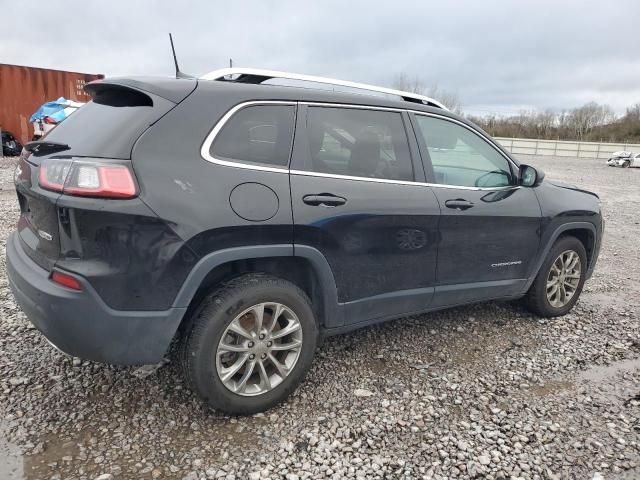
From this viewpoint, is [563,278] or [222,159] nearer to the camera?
[222,159]

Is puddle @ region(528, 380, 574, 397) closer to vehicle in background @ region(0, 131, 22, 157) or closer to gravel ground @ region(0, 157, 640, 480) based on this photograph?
gravel ground @ region(0, 157, 640, 480)

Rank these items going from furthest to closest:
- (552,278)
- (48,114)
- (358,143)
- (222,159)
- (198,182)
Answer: (48,114) → (552,278) → (358,143) → (222,159) → (198,182)

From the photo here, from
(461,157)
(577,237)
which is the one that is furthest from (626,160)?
(461,157)

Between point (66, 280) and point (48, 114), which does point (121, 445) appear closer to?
point (66, 280)

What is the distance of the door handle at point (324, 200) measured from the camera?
2.63 metres

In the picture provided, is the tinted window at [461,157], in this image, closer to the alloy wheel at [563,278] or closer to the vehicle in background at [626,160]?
the alloy wheel at [563,278]

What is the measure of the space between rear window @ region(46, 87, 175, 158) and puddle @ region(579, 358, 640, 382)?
319 centimetres

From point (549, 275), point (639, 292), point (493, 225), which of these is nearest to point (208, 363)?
point (493, 225)

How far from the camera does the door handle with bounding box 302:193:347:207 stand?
8.64ft

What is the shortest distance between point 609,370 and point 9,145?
1802 cm

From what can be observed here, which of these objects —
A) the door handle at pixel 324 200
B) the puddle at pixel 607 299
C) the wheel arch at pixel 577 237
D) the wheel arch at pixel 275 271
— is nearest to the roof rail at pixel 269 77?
the door handle at pixel 324 200

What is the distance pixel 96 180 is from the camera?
217 centimetres

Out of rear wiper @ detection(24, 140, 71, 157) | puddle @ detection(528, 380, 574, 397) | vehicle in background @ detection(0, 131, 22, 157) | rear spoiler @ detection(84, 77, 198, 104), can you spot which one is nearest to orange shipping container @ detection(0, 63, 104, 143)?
vehicle in background @ detection(0, 131, 22, 157)

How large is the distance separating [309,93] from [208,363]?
1.63m
